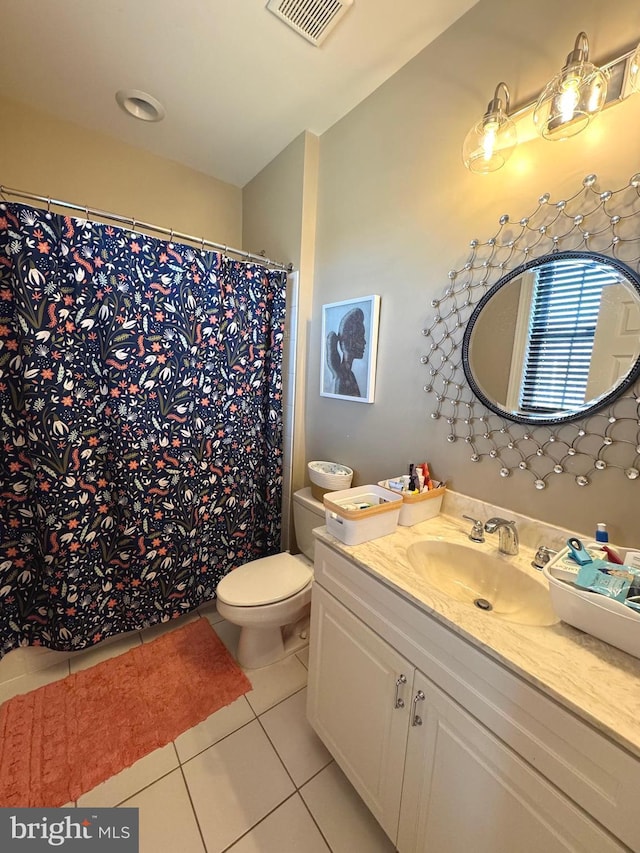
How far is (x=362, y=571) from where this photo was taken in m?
0.97

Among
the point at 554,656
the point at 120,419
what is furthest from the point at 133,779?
the point at 554,656

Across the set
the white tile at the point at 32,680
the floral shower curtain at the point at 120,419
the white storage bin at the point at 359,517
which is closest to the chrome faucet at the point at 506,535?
the white storage bin at the point at 359,517

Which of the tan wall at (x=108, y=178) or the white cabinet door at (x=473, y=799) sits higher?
the tan wall at (x=108, y=178)

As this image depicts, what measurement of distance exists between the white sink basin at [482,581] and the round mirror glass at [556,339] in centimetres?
46

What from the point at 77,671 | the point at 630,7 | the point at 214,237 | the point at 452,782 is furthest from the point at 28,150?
the point at 452,782

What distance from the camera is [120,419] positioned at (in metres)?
1.46

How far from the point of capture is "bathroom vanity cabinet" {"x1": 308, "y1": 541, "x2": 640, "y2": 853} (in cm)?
56

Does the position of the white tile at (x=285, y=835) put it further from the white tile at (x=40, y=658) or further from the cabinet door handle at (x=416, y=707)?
the white tile at (x=40, y=658)

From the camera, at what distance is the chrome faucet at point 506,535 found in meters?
1.02

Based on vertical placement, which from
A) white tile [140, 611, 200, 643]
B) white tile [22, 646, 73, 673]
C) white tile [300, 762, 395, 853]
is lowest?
white tile [300, 762, 395, 853]

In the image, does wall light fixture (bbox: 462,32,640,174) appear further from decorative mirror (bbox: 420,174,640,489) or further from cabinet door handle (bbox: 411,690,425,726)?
cabinet door handle (bbox: 411,690,425,726)

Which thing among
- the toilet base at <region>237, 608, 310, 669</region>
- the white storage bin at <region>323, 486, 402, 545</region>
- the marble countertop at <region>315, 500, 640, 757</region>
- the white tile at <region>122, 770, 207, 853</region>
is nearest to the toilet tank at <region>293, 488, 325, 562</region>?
the toilet base at <region>237, 608, 310, 669</region>

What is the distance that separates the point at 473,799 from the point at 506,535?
0.60 metres

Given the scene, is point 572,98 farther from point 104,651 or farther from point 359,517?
point 104,651
